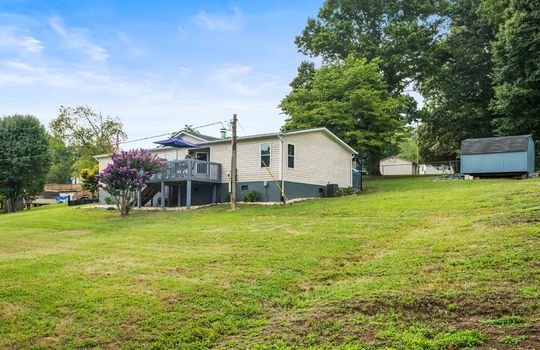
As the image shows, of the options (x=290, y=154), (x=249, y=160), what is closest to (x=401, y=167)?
(x=290, y=154)

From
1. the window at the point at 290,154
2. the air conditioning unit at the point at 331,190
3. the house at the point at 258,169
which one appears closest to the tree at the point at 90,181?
the house at the point at 258,169

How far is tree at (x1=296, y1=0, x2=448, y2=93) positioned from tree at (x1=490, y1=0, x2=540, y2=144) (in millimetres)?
7157

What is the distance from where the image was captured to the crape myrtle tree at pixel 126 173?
2059 cm

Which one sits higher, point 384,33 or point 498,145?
point 384,33

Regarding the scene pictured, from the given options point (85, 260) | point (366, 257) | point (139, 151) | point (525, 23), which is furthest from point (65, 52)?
point (525, 23)

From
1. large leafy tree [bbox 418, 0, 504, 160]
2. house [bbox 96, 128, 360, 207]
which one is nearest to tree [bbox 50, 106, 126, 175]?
house [bbox 96, 128, 360, 207]

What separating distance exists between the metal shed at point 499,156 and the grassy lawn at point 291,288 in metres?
14.5

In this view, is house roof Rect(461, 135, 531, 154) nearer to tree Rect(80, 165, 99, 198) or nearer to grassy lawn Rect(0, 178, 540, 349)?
grassy lawn Rect(0, 178, 540, 349)

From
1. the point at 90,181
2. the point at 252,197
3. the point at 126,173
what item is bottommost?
the point at 252,197

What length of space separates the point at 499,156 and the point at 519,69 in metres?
7.15

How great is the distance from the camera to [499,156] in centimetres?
2553

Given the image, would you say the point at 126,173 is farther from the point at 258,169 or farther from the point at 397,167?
the point at 397,167

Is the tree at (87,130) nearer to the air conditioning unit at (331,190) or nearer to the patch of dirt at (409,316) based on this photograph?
the air conditioning unit at (331,190)

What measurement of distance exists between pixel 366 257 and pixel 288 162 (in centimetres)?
1380
